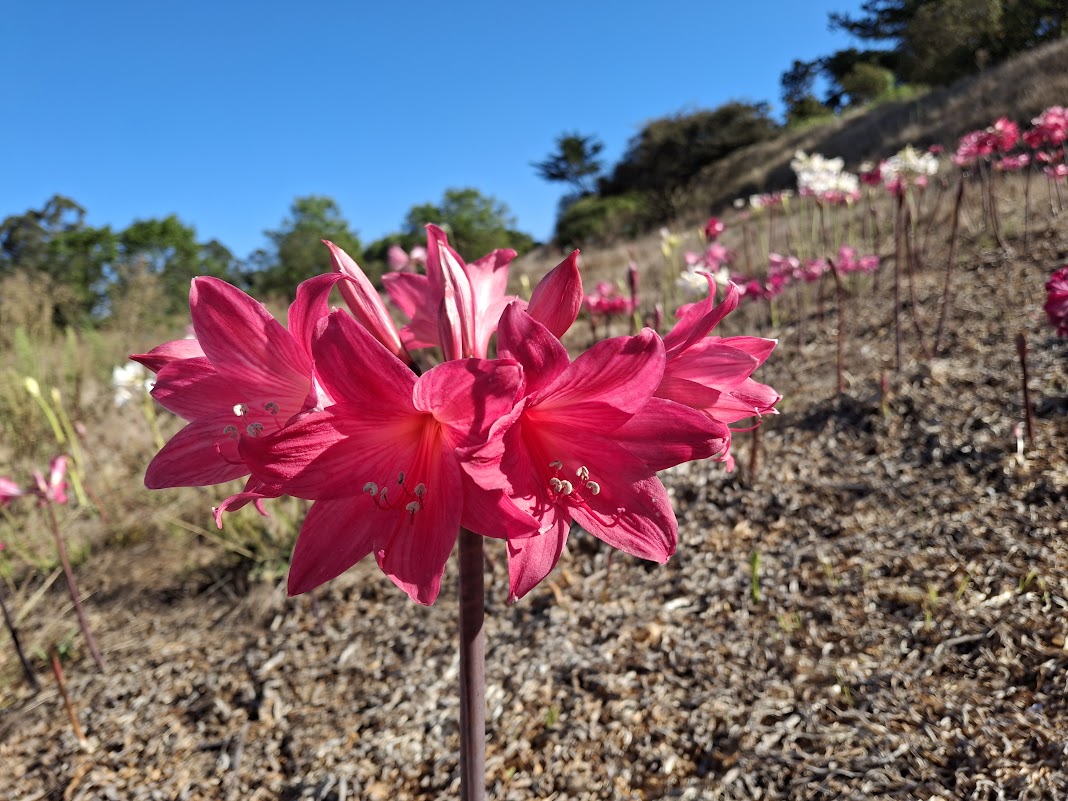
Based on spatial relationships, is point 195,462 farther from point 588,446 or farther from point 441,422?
point 588,446

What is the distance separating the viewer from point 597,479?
3.48ft

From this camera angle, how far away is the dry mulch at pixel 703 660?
74.7 inches

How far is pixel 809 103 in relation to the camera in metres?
36.0

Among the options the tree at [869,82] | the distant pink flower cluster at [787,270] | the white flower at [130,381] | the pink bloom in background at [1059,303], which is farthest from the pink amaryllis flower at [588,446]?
the tree at [869,82]

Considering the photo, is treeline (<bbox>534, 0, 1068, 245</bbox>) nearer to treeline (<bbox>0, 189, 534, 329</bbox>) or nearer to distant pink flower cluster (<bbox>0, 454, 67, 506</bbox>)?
treeline (<bbox>0, 189, 534, 329</bbox>)

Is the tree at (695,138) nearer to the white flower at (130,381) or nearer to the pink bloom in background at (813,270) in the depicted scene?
the pink bloom in background at (813,270)

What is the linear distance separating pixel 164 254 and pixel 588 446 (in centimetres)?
4927

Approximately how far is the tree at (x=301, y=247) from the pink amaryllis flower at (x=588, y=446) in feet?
100.0

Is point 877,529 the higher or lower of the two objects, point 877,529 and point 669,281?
the lower

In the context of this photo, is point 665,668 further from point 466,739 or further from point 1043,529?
point 1043,529

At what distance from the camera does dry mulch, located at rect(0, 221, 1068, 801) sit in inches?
74.7

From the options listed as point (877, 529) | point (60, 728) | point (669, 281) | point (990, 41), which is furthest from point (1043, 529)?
point (990, 41)

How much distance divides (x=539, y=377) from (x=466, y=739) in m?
0.64

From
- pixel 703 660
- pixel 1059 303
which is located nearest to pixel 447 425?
pixel 703 660
